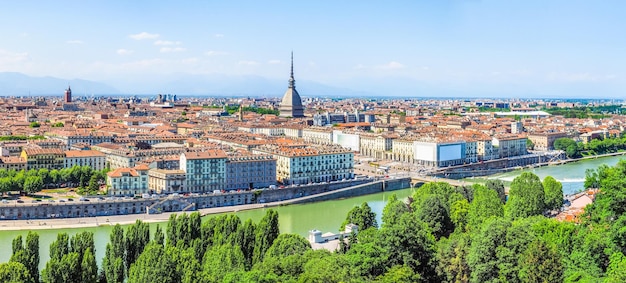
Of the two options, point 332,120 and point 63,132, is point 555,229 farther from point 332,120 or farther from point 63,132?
point 332,120

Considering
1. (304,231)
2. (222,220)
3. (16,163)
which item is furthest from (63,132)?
(222,220)

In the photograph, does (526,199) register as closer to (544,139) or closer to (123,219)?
(123,219)

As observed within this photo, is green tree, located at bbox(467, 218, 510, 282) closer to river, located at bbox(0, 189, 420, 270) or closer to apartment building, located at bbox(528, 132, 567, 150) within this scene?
river, located at bbox(0, 189, 420, 270)

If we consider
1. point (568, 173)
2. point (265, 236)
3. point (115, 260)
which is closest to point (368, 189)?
point (568, 173)

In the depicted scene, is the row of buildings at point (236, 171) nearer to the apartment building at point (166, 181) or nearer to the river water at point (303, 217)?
the apartment building at point (166, 181)

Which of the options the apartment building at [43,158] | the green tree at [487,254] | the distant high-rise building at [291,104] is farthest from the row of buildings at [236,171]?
the distant high-rise building at [291,104]

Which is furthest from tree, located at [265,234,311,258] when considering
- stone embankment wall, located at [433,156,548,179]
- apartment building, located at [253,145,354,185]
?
stone embankment wall, located at [433,156,548,179]
